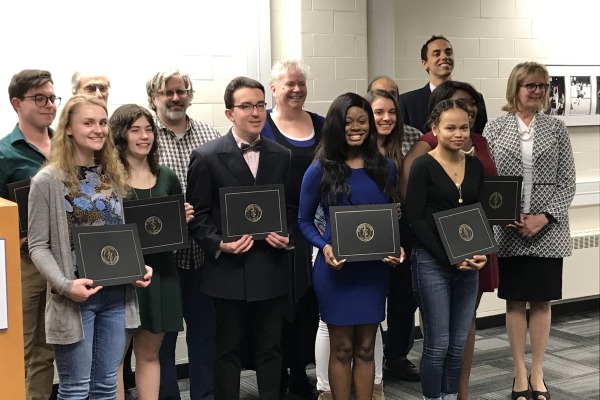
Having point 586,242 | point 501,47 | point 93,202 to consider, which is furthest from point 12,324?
point 586,242

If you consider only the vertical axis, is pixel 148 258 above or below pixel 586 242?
above

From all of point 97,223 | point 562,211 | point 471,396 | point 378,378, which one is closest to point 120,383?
point 97,223

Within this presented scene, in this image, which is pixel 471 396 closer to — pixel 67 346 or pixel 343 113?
pixel 343 113

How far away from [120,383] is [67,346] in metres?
0.62

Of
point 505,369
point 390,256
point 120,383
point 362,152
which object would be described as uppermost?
point 362,152

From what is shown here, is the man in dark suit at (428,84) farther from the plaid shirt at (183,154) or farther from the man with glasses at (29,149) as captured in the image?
the man with glasses at (29,149)

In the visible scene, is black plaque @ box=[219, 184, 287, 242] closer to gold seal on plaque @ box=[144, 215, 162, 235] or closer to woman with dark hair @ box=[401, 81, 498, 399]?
gold seal on plaque @ box=[144, 215, 162, 235]

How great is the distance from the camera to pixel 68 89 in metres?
4.36

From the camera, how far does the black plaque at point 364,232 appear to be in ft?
11.0

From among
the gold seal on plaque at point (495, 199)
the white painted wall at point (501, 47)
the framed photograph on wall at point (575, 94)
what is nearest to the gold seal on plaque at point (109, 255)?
the gold seal on plaque at point (495, 199)

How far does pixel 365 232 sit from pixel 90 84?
1510 mm

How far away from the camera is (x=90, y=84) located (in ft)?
12.7

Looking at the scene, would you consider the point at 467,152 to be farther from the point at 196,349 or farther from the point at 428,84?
the point at 196,349

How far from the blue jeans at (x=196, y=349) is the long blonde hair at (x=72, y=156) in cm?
98
